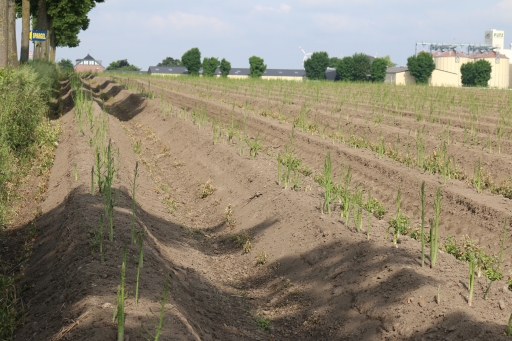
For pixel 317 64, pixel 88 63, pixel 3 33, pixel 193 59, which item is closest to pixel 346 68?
pixel 317 64

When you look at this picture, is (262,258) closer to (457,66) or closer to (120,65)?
(457,66)

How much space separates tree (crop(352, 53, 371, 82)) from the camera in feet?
335

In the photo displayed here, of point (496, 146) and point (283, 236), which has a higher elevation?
point (496, 146)

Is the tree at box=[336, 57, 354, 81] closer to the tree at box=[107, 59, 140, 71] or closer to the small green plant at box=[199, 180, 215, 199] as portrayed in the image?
the tree at box=[107, 59, 140, 71]

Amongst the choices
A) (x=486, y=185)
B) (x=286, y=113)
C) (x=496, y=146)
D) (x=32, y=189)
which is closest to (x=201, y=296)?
(x=32, y=189)

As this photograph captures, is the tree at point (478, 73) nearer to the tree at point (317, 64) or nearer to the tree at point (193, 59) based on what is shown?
the tree at point (317, 64)

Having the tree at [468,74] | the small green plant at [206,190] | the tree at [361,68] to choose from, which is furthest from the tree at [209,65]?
the small green plant at [206,190]

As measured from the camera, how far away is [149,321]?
16.8 feet

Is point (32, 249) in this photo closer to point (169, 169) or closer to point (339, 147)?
point (169, 169)

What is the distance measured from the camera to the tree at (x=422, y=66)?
296 feet

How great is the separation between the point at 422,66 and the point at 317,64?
2420cm

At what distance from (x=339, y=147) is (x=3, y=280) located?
9488mm

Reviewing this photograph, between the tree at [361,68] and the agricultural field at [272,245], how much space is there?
87.7m

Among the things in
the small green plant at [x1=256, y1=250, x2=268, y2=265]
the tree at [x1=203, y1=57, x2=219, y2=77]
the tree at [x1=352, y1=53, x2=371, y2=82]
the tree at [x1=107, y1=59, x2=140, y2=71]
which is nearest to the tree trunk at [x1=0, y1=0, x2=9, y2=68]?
the small green plant at [x1=256, y1=250, x2=268, y2=265]
